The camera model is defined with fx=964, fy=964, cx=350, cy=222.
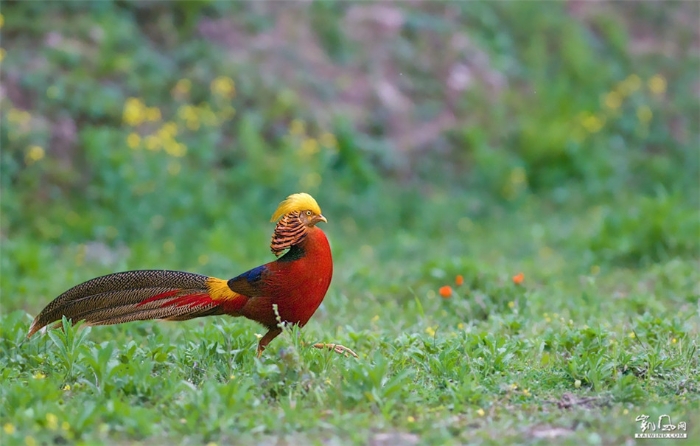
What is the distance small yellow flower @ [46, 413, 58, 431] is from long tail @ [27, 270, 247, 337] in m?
1.03

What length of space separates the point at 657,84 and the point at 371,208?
16.4ft

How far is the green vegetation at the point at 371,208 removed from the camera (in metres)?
4.02

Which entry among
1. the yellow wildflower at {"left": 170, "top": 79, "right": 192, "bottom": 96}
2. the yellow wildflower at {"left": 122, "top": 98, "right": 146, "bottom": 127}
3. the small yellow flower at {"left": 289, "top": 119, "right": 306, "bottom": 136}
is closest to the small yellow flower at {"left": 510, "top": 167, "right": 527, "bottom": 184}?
the small yellow flower at {"left": 289, "top": 119, "right": 306, "bottom": 136}

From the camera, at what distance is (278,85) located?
35.8ft

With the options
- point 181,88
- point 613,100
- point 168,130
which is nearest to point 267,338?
point 168,130

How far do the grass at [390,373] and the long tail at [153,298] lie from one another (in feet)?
0.50

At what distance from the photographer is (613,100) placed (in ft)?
40.2

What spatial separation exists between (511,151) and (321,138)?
235 cm

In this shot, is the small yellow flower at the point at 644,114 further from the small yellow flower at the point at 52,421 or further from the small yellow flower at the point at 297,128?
the small yellow flower at the point at 52,421

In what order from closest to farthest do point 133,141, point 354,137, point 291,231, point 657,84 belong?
1. point 291,231
2. point 133,141
3. point 354,137
4. point 657,84

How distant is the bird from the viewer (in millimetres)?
4551

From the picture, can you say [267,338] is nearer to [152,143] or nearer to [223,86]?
[152,143]

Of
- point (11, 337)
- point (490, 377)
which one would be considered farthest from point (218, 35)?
point (490, 377)

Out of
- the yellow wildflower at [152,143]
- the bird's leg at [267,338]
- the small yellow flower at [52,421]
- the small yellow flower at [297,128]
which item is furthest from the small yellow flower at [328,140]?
the small yellow flower at [52,421]
